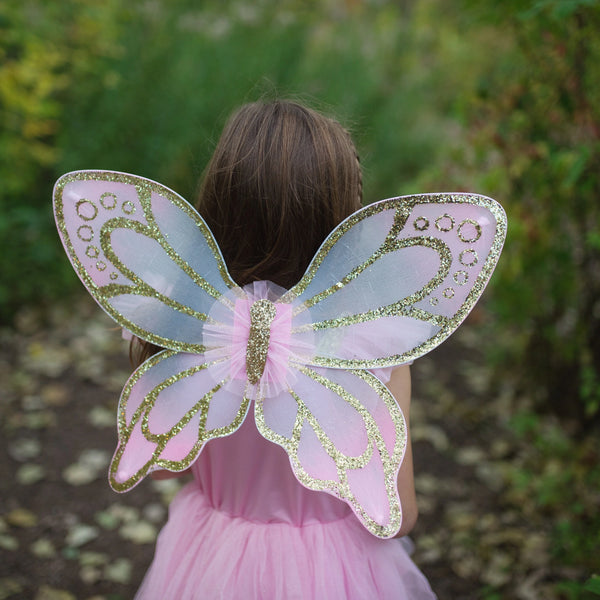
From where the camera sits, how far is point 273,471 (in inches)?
53.9

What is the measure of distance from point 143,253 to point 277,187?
297mm

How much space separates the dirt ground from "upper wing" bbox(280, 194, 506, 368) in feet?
5.07

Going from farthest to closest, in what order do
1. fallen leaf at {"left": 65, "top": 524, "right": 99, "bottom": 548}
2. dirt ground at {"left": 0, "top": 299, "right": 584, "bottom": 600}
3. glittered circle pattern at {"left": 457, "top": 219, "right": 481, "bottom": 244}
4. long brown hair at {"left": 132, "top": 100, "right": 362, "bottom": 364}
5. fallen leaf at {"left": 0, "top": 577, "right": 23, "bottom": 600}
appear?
fallen leaf at {"left": 65, "top": 524, "right": 99, "bottom": 548}, dirt ground at {"left": 0, "top": 299, "right": 584, "bottom": 600}, fallen leaf at {"left": 0, "top": 577, "right": 23, "bottom": 600}, long brown hair at {"left": 132, "top": 100, "right": 362, "bottom": 364}, glittered circle pattern at {"left": 457, "top": 219, "right": 481, "bottom": 244}

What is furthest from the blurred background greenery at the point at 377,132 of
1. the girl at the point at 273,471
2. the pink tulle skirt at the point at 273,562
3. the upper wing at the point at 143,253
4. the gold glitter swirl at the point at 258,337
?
the pink tulle skirt at the point at 273,562

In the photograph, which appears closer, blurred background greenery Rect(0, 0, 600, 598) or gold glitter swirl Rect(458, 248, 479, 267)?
gold glitter swirl Rect(458, 248, 479, 267)

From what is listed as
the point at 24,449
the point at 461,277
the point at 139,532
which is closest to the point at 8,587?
the point at 139,532

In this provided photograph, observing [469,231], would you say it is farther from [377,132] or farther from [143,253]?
[377,132]

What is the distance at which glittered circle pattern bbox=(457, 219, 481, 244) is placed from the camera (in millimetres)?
1093

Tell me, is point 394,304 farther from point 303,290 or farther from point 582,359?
point 582,359

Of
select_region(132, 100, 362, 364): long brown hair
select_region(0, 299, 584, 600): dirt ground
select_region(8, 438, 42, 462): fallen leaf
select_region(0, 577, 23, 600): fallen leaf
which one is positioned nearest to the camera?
select_region(132, 100, 362, 364): long brown hair

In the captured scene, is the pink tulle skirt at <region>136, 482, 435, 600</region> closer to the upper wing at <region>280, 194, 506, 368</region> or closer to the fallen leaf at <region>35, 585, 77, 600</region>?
the upper wing at <region>280, 194, 506, 368</region>

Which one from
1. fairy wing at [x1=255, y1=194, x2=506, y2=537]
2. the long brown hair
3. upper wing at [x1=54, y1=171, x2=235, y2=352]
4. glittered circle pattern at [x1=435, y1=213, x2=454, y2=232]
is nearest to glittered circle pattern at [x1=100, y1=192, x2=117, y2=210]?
upper wing at [x1=54, y1=171, x2=235, y2=352]

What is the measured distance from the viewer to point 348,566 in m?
1.38

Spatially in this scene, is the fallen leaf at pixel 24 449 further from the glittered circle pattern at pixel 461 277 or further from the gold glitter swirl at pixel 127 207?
the glittered circle pattern at pixel 461 277
